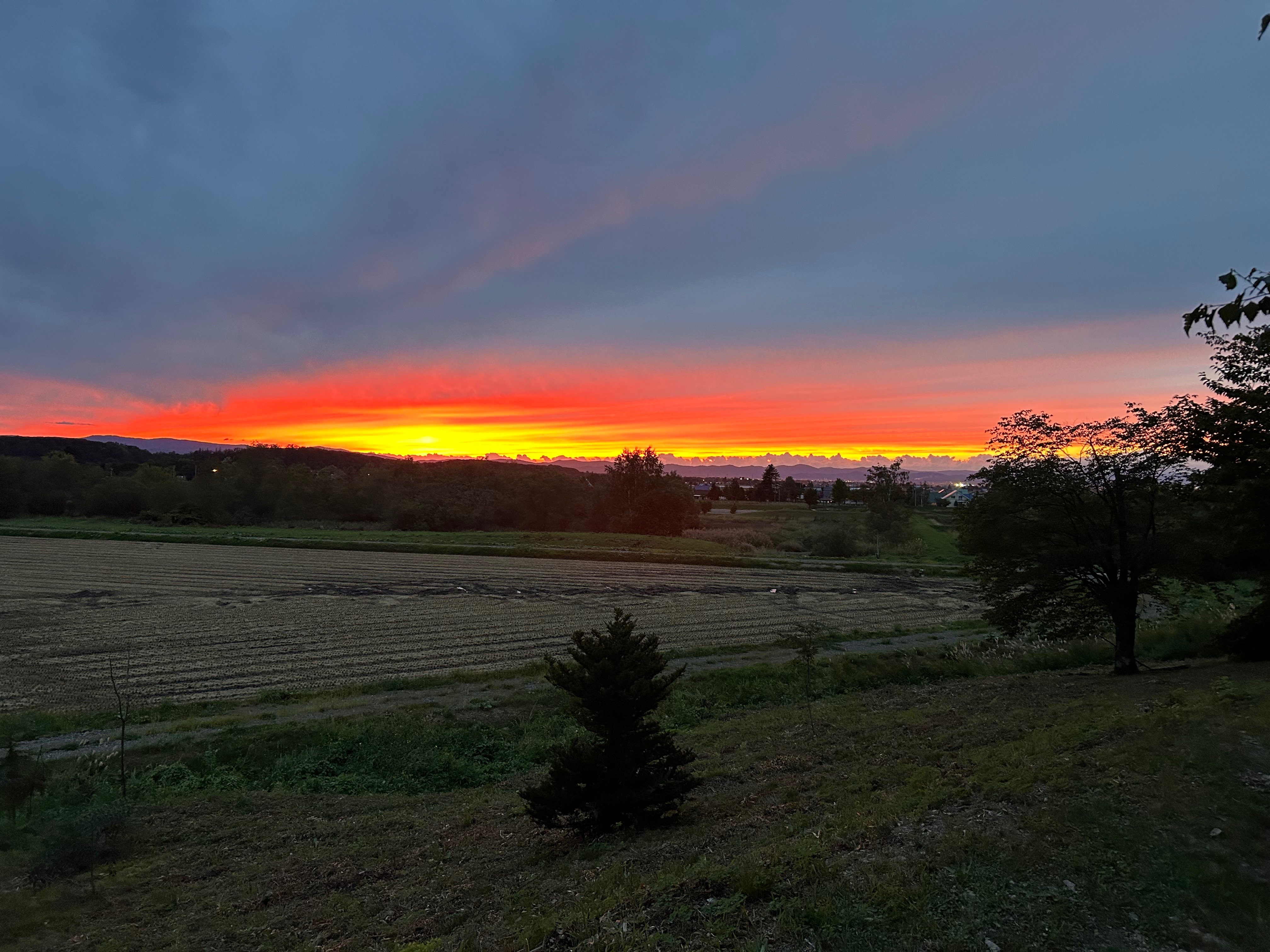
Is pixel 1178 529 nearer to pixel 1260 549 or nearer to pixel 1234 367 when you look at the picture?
pixel 1260 549

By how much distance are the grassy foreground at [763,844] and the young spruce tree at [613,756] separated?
47 centimetres

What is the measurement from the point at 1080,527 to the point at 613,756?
1492 centimetres

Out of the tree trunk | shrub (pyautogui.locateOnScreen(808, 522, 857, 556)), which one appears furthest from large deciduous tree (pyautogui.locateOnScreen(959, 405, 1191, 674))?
shrub (pyautogui.locateOnScreen(808, 522, 857, 556))

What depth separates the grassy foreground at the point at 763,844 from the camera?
17.0ft

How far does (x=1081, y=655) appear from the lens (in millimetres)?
21781

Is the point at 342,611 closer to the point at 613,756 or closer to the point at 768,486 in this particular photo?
the point at 613,756

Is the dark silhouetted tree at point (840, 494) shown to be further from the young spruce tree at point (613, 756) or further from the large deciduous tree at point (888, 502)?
the young spruce tree at point (613, 756)

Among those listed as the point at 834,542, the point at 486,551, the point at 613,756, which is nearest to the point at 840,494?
the point at 834,542

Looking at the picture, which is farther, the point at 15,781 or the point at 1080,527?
the point at 1080,527

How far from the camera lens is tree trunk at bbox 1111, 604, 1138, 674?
1650 centimetres

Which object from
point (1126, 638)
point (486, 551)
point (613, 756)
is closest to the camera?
point (613, 756)

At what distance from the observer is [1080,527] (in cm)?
1677

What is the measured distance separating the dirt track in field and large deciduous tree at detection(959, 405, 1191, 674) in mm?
12108

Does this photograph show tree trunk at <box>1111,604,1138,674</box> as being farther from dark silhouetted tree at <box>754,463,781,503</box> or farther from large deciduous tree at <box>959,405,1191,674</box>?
dark silhouetted tree at <box>754,463,781,503</box>
